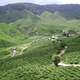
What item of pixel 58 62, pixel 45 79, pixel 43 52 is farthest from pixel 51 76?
pixel 43 52

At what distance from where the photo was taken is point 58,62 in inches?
4107

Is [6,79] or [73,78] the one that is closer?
[73,78]

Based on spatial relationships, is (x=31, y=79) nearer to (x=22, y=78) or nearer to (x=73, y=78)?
(x=22, y=78)

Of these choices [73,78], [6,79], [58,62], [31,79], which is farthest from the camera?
[58,62]

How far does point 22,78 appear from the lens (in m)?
70.4

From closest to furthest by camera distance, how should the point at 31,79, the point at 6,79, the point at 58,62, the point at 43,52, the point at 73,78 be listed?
the point at 73,78
the point at 31,79
the point at 6,79
the point at 58,62
the point at 43,52

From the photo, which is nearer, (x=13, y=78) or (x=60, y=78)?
(x=60, y=78)

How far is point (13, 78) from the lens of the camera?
72.9 metres

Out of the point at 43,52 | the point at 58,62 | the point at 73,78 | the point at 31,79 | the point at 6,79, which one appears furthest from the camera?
the point at 43,52

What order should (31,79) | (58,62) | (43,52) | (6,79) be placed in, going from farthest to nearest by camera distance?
(43,52)
(58,62)
(6,79)
(31,79)

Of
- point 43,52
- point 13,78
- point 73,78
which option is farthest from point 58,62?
point 43,52

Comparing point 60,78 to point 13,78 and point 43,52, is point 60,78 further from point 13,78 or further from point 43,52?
point 43,52

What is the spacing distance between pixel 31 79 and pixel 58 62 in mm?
37962

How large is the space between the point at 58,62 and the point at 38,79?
39.2 meters
